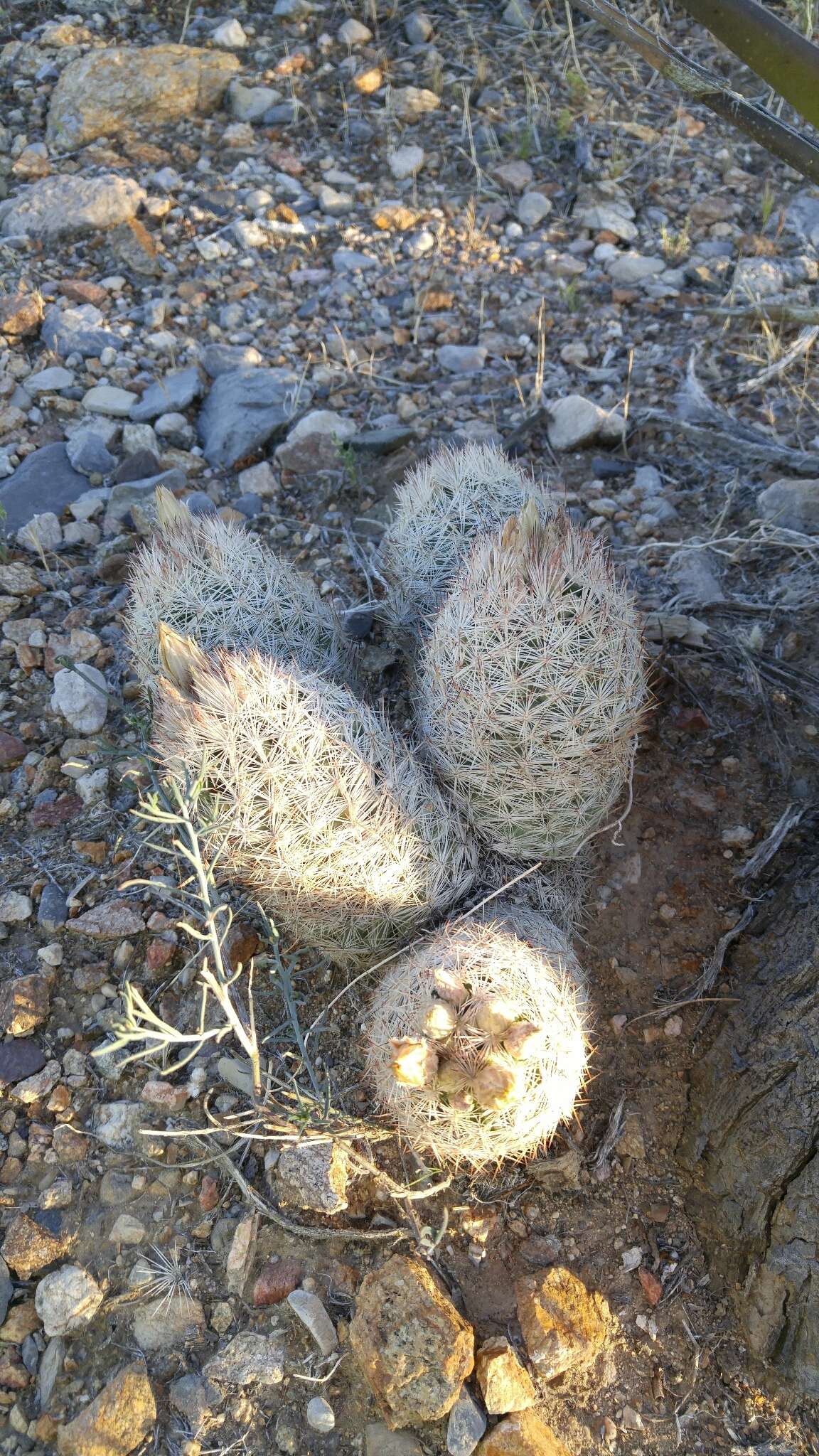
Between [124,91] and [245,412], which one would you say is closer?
[245,412]

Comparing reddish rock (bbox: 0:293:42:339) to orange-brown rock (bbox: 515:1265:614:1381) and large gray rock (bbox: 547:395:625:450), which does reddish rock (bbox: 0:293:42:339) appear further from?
orange-brown rock (bbox: 515:1265:614:1381)

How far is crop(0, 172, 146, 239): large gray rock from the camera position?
488 centimetres

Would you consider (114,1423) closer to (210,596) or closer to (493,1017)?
(493,1017)

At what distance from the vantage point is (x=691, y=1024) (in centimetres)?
288

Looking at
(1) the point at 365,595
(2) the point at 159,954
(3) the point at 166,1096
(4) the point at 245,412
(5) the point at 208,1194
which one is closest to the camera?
(5) the point at 208,1194

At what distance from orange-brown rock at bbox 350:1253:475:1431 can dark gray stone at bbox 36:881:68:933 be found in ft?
4.21

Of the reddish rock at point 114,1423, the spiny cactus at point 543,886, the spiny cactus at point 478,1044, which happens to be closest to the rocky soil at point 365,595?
the reddish rock at point 114,1423

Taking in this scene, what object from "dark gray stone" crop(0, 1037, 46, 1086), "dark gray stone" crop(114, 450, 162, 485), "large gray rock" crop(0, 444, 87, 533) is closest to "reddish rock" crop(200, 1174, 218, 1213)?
"dark gray stone" crop(0, 1037, 46, 1086)

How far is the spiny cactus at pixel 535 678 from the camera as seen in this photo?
97.9 inches

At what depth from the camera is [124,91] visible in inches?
206

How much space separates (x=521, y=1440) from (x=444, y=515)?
7.33 ft

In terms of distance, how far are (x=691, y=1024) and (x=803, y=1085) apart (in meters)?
0.44

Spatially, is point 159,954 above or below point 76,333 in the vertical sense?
below

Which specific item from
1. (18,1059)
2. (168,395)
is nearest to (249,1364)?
(18,1059)
